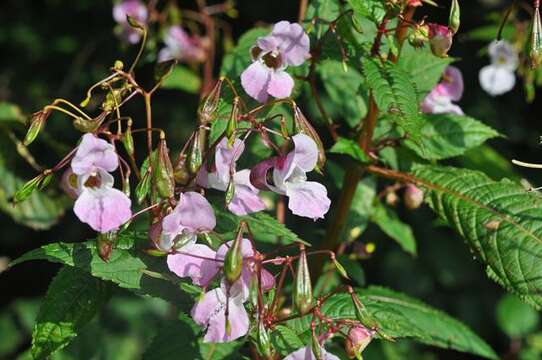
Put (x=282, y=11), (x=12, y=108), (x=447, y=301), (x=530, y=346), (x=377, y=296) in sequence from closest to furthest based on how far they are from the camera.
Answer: (x=377, y=296)
(x=12, y=108)
(x=530, y=346)
(x=447, y=301)
(x=282, y=11)

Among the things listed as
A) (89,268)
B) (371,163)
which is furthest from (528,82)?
(89,268)

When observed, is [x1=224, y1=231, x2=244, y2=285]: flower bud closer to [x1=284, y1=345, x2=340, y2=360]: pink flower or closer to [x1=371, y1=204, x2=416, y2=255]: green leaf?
[x1=284, y1=345, x2=340, y2=360]: pink flower

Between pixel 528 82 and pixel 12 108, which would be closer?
pixel 528 82

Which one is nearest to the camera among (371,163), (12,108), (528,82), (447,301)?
(371,163)

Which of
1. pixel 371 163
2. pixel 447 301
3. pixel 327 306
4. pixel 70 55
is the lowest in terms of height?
pixel 447 301

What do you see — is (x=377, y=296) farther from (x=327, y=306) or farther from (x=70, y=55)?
(x=70, y=55)

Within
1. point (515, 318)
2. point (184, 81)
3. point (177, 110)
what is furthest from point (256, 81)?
point (177, 110)

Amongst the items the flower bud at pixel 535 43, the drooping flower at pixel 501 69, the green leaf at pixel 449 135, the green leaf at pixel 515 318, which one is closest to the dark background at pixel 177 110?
the green leaf at pixel 515 318

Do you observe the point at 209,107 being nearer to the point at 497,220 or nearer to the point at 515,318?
the point at 497,220

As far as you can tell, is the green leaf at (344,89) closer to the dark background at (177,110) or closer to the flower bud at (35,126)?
the flower bud at (35,126)
